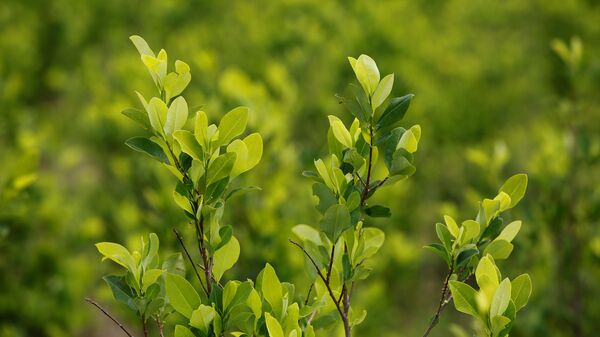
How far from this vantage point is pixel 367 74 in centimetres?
155

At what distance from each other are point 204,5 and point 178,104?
28.2ft

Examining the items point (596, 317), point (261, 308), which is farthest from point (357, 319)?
point (596, 317)

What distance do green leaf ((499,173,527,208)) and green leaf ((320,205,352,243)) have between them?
41 centimetres

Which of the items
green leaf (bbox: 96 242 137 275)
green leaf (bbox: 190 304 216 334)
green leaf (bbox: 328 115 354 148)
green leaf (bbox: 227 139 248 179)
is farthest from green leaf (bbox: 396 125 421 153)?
green leaf (bbox: 96 242 137 275)

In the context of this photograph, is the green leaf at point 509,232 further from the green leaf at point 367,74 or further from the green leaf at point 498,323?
the green leaf at point 367,74

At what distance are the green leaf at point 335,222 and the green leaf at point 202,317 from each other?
1.00 ft

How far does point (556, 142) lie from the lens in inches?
153

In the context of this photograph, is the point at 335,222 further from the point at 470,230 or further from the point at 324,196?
the point at 470,230

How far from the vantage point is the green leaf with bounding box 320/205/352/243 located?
4.80ft

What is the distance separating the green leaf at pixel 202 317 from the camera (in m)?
1.43

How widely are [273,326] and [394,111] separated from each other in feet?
1.83

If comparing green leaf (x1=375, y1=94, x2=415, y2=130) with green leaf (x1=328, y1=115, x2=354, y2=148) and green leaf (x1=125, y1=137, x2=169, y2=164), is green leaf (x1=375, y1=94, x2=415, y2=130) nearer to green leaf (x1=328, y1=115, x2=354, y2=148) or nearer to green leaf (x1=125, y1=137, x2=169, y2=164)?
green leaf (x1=328, y1=115, x2=354, y2=148)

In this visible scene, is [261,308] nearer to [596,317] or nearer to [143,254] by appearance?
[143,254]

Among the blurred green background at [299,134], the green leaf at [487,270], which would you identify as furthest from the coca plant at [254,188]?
the blurred green background at [299,134]
